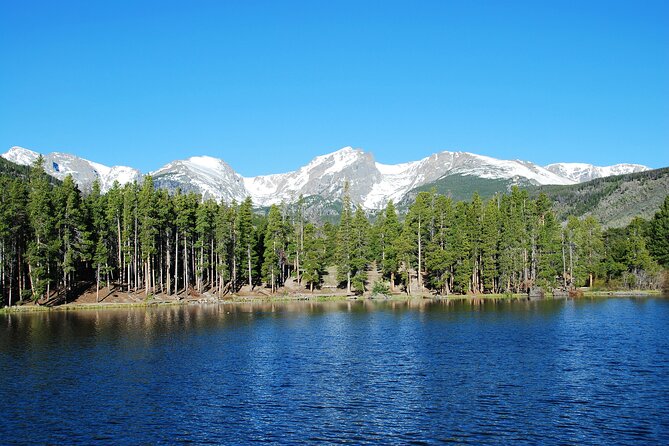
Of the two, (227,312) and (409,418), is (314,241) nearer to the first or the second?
(227,312)

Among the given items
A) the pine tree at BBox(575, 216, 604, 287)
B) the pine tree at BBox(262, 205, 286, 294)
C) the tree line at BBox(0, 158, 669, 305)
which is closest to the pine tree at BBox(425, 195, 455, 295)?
the tree line at BBox(0, 158, 669, 305)

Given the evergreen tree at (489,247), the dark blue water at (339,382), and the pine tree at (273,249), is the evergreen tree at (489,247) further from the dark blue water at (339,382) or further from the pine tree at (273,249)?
the dark blue water at (339,382)

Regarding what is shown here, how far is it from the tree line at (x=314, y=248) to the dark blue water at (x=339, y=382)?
112 feet

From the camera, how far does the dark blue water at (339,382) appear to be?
30484 mm

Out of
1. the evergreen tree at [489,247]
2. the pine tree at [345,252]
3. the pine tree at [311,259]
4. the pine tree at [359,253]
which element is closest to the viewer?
the evergreen tree at [489,247]

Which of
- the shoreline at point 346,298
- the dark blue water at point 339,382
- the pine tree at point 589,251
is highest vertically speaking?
the pine tree at point 589,251

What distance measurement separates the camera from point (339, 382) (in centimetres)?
4131

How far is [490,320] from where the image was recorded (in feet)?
252

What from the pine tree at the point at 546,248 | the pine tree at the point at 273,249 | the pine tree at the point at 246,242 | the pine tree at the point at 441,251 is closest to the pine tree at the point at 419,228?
the pine tree at the point at 441,251

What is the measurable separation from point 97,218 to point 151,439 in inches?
3527

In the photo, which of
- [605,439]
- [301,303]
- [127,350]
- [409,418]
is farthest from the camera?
[301,303]

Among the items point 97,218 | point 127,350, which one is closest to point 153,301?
point 97,218

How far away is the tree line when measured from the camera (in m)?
108

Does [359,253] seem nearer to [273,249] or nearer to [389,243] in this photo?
[389,243]
